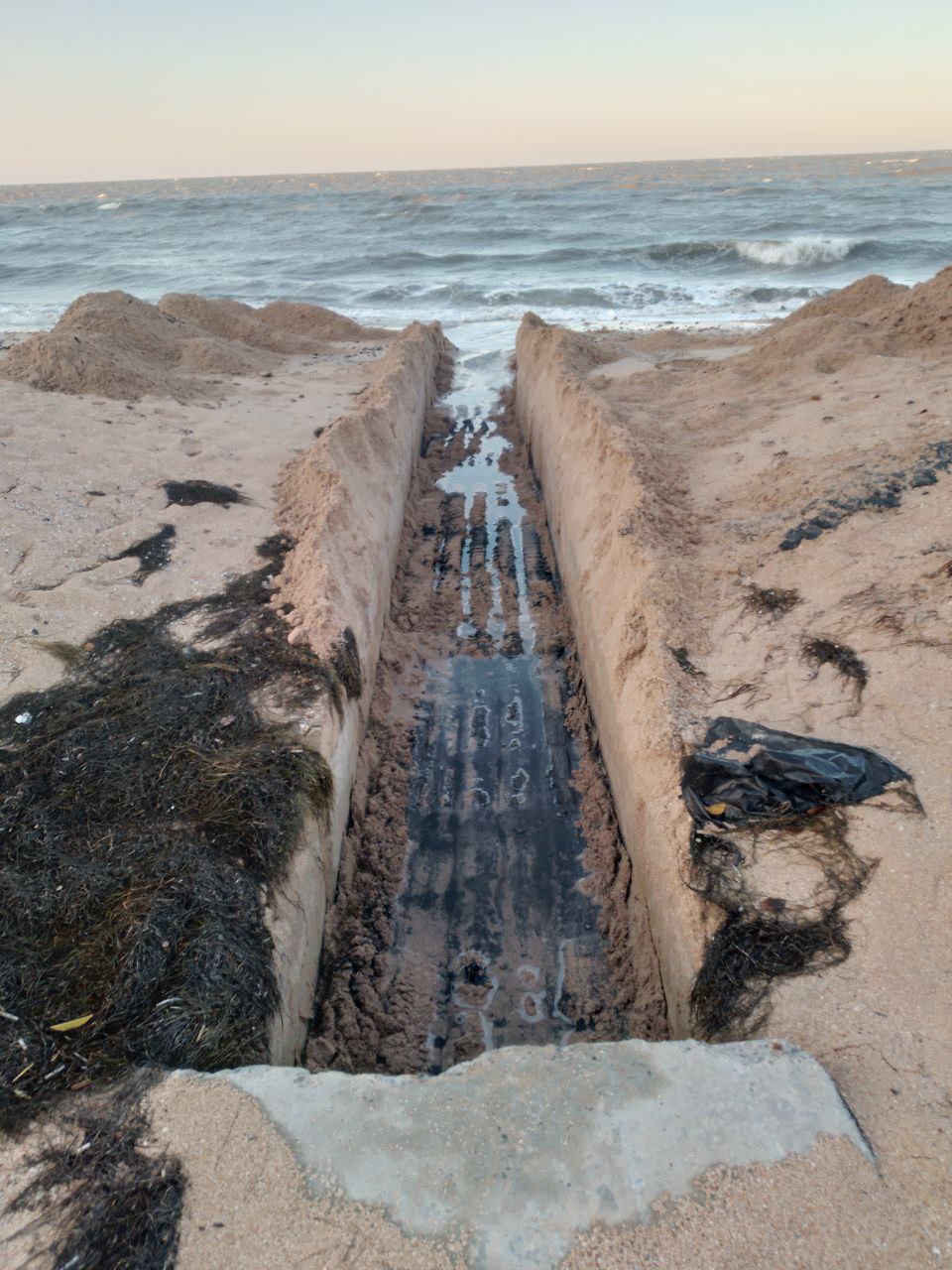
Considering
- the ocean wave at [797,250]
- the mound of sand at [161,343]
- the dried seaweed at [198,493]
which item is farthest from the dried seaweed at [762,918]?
the ocean wave at [797,250]

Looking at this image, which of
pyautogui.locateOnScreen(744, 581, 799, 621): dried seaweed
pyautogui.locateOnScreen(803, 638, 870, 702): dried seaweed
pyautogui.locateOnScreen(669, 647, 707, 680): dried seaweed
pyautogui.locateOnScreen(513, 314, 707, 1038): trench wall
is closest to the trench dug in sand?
pyautogui.locateOnScreen(513, 314, 707, 1038): trench wall

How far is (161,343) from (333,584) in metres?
8.18

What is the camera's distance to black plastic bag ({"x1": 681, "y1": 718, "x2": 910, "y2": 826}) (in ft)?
11.2

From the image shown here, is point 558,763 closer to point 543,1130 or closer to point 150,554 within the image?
point 543,1130

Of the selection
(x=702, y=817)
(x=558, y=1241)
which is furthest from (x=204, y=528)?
(x=558, y=1241)

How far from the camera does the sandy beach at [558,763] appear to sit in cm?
220

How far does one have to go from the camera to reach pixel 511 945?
4.17 meters

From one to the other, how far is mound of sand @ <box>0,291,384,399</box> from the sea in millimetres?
3828

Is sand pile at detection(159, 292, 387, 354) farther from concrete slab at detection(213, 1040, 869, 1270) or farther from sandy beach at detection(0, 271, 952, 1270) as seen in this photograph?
concrete slab at detection(213, 1040, 869, 1270)

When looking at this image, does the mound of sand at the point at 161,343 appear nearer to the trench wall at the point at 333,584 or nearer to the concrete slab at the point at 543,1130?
the trench wall at the point at 333,584

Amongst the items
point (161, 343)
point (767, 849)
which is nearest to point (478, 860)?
point (767, 849)

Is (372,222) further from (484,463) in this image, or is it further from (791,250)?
(484,463)

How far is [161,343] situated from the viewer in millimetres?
11414

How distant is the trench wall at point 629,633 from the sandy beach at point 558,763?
0.04 m
